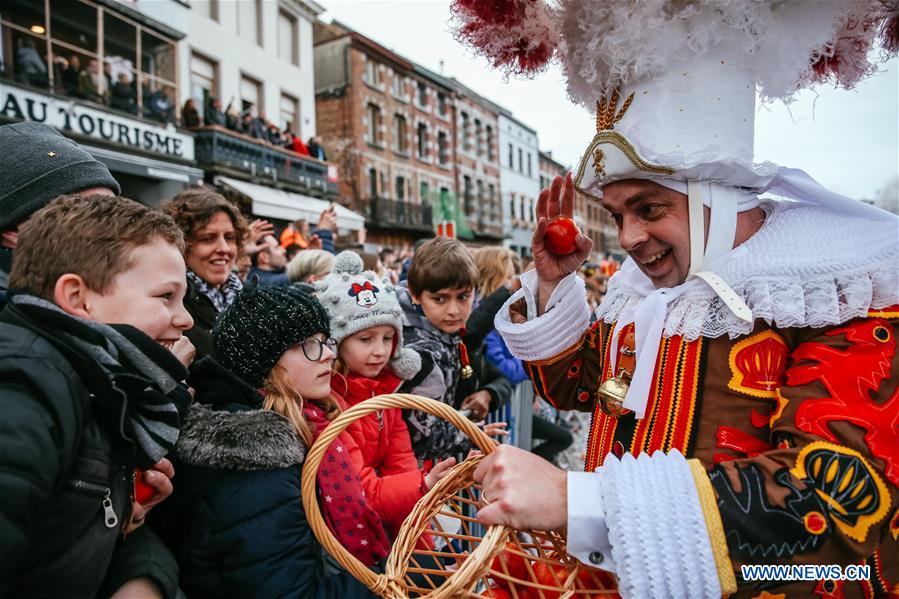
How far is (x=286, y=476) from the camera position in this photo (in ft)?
4.69

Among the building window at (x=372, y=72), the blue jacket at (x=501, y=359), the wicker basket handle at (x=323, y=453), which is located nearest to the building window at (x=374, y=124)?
the building window at (x=372, y=72)

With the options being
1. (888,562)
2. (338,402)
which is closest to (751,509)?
(888,562)

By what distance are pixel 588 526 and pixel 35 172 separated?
1.77 m

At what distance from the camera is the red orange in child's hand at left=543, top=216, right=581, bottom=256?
1.85 metres

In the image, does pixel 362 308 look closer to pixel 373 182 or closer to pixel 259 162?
pixel 259 162

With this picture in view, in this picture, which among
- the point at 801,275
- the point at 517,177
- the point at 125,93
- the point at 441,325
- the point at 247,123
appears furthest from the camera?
the point at 517,177

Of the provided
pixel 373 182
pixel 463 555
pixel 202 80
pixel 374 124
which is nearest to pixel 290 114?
pixel 202 80

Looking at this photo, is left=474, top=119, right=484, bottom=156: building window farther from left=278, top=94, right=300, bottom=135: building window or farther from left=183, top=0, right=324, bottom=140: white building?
left=278, top=94, right=300, bottom=135: building window

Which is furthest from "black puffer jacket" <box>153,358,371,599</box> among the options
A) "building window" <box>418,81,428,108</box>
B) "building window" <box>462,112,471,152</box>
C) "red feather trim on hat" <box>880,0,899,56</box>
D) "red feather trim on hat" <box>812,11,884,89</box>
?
"building window" <box>462,112,471,152</box>

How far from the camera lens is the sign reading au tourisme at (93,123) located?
888 cm

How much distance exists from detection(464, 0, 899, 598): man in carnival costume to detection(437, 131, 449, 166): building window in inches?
994

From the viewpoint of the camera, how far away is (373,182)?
21750mm

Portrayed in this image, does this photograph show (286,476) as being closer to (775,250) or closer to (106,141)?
(775,250)

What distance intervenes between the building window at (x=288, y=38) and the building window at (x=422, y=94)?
7.88m
